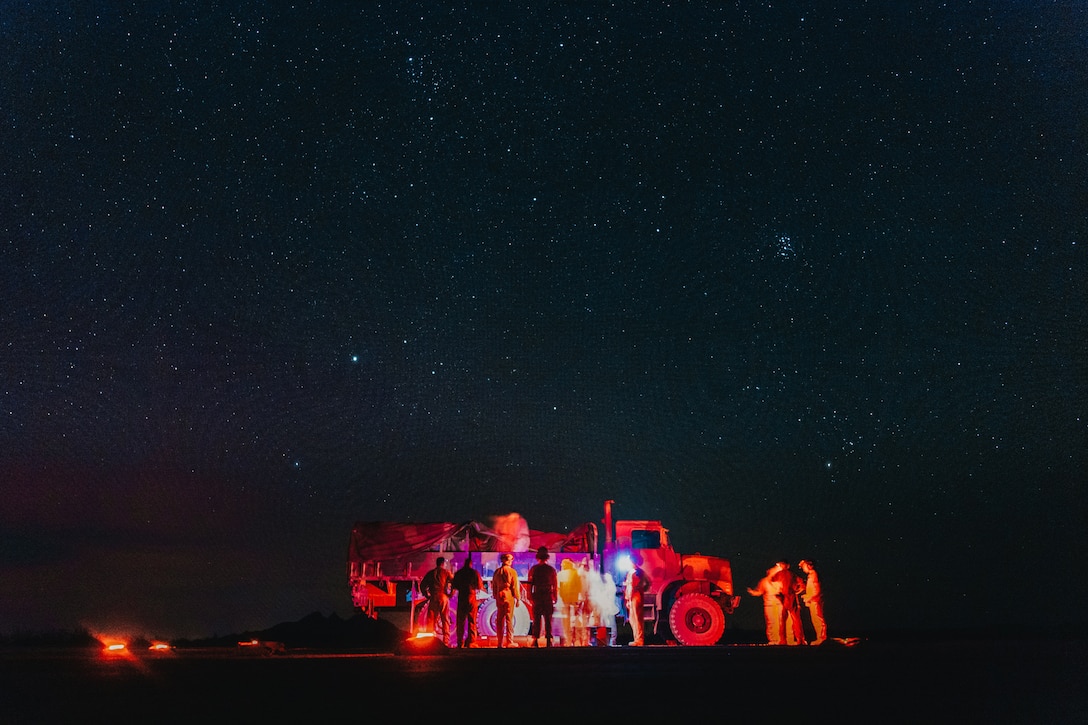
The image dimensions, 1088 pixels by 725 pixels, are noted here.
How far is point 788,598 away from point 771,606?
0.44m

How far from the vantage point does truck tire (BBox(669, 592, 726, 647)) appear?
2020 centimetres

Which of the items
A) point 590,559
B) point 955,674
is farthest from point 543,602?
point 955,674

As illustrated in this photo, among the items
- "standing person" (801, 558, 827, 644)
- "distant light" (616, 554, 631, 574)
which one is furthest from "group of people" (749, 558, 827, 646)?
"distant light" (616, 554, 631, 574)

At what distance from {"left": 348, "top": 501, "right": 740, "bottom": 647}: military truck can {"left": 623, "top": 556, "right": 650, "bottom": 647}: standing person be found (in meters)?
0.14

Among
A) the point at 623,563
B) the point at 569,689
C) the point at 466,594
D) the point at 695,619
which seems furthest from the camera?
the point at 623,563

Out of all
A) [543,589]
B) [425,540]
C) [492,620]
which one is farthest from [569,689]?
[425,540]

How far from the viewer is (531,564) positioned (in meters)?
21.5

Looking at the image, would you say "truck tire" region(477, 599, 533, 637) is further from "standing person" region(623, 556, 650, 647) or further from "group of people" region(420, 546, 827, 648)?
"standing person" region(623, 556, 650, 647)

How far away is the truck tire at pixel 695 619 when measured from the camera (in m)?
20.2

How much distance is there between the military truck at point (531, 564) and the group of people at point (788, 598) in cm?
157

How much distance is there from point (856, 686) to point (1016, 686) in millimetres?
1330

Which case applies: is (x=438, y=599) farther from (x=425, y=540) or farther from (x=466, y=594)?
(x=425, y=540)

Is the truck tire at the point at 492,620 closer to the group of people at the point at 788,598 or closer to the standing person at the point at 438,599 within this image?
the standing person at the point at 438,599

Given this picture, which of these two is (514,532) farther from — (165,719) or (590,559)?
(165,719)
